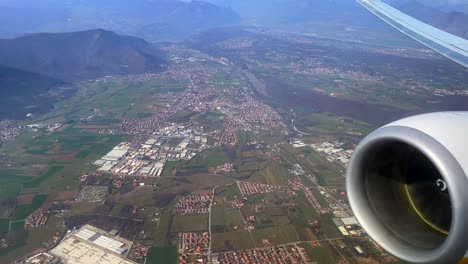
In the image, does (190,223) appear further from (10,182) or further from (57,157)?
(57,157)

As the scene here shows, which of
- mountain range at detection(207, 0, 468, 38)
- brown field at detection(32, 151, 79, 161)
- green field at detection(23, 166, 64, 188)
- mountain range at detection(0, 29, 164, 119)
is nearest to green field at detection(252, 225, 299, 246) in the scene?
green field at detection(23, 166, 64, 188)

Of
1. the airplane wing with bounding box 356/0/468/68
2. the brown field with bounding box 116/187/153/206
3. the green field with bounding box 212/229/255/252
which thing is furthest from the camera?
the brown field with bounding box 116/187/153/206

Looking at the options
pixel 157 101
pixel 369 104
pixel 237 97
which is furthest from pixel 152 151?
pixel 369 104

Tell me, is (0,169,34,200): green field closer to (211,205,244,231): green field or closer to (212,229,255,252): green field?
(211,205,244,231): green field

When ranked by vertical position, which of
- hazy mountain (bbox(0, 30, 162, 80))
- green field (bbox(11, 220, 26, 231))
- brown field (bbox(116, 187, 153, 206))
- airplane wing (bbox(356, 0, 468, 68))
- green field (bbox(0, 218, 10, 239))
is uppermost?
airplane wing (bbox(356, 0, 468, 68))

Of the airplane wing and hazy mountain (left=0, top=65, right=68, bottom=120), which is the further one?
hazy mountain (left=0, top=65, right=68, bottom=120)

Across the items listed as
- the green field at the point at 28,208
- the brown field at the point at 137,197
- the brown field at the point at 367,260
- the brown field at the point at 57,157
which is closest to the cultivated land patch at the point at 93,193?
the brown field at the point at 137,197
